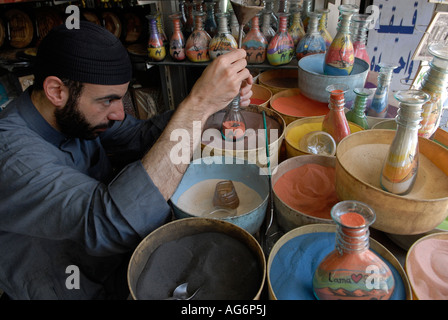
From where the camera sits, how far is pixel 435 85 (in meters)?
1.01

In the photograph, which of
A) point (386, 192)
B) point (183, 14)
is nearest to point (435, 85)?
point (386, 192)

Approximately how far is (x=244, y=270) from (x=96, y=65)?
792 millimetres

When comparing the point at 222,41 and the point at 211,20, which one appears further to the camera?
the point at 211,20

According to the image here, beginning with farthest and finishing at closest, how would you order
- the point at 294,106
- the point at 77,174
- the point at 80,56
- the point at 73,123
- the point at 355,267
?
the point at 294,106 < the point at 73,123 < the point at 80,56 < the point at 77,174 < the point at 355,267

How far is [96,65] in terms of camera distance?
3.47 feet

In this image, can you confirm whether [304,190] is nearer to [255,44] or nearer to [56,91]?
[56,91]

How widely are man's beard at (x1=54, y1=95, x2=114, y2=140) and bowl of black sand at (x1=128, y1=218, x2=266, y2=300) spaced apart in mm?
555

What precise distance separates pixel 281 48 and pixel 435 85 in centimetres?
105

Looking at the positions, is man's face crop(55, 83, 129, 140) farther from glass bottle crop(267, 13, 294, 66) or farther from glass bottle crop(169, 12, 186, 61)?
glass bottle crop(169, 12, 186, 61)

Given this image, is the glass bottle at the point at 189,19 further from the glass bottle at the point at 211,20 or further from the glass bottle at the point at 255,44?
the glass bottle at the point at 255,44

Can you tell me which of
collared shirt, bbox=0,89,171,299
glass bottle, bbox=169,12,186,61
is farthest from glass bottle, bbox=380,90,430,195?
glass bottle, bbox=169,12,186,61

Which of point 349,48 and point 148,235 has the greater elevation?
point 349,48
